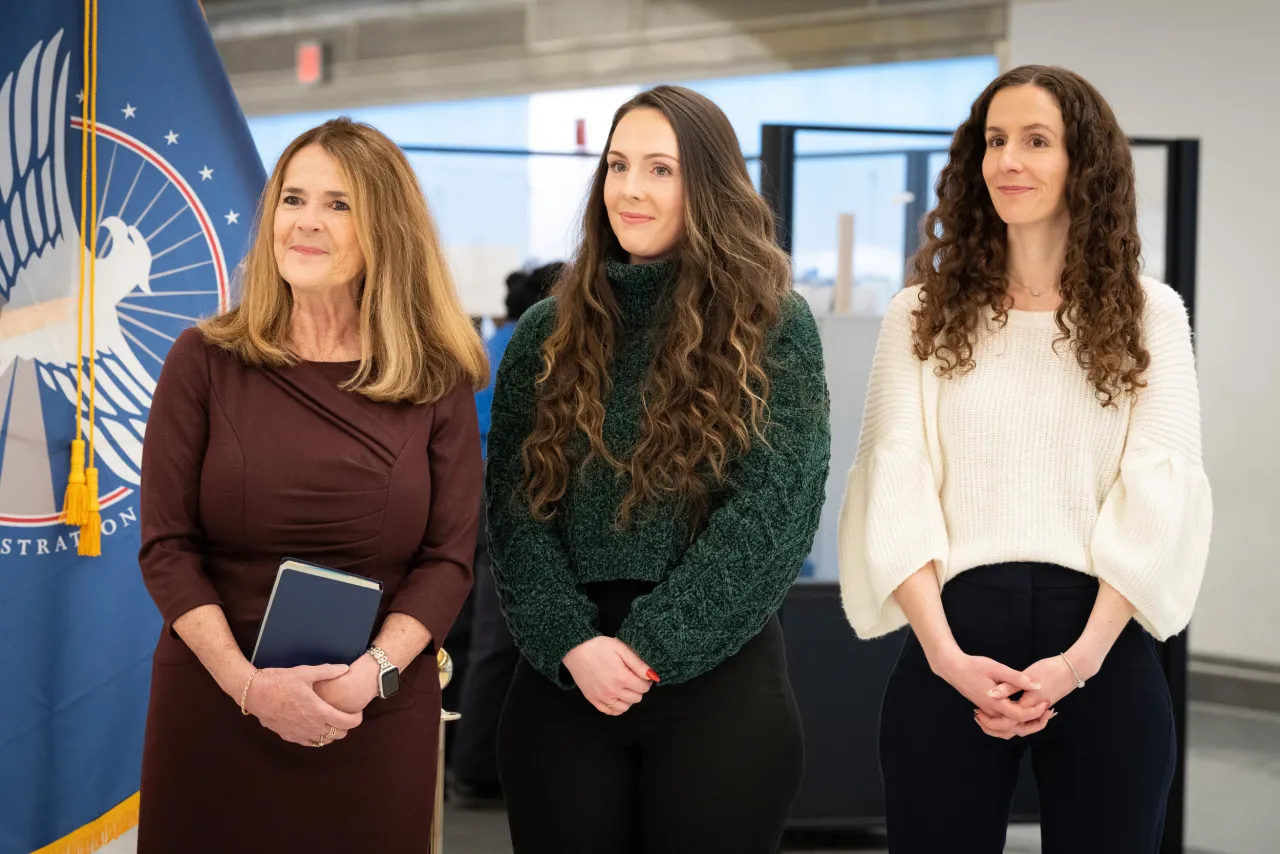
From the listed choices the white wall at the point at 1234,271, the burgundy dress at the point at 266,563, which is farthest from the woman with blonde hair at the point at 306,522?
the white wall at the point at 1234,271

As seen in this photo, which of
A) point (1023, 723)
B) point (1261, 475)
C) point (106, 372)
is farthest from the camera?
point (1261, 475)

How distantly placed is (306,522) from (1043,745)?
1.11 meters

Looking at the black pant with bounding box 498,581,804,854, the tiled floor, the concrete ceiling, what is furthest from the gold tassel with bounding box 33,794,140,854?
the concrete ceiling

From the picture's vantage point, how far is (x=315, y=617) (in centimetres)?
156

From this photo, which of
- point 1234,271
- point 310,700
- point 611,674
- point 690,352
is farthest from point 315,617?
point 1234,271

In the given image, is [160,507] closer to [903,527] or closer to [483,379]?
[483,379]

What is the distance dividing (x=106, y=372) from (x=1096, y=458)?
169cm

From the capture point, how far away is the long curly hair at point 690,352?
68.6 inches

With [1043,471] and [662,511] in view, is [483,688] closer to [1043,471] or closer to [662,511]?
[662,511]

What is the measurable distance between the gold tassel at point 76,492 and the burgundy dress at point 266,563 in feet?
1.76

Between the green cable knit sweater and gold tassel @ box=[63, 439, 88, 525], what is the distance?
0.79 meters

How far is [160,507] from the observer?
166cm

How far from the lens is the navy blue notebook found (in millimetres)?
1524

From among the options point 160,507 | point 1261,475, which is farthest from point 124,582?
point 1261,475
